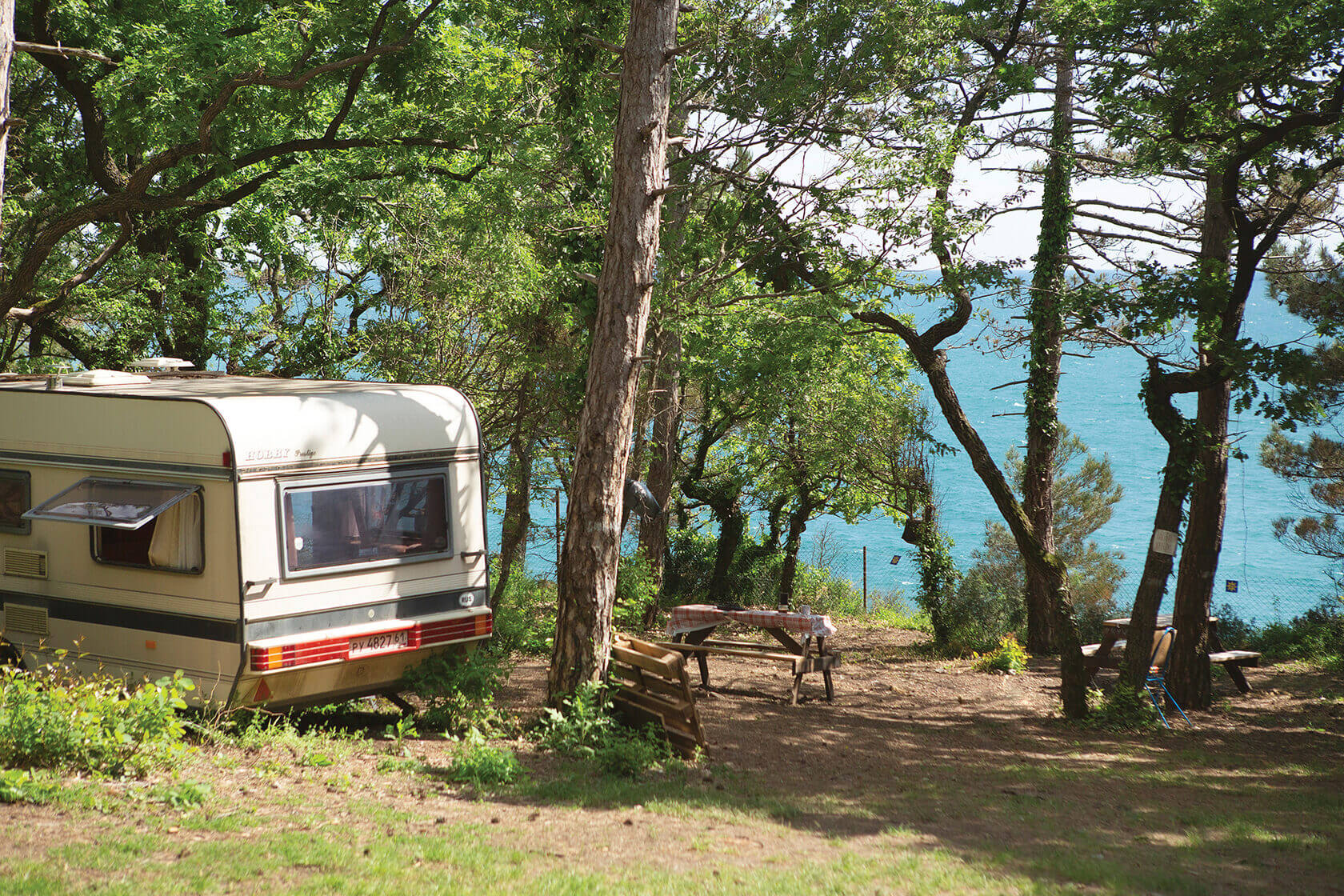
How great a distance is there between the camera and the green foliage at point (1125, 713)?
10.5 meters

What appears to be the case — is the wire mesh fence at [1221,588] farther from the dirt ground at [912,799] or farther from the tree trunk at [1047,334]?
the dirt ground at [912,799]

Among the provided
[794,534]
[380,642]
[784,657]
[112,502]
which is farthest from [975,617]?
[112,502]

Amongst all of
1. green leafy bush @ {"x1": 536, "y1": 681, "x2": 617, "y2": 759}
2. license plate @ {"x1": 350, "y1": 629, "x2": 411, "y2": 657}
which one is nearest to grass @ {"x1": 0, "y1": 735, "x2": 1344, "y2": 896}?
green leafy bush @ {"x1": 536, "y1": 681, "x2": 617, "y2": 759}

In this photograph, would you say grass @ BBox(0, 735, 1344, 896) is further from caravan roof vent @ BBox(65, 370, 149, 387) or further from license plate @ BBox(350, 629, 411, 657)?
caravan roof vent @ BBox(65, 370, 149, 387)

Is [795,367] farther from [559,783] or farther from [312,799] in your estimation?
[312,799]

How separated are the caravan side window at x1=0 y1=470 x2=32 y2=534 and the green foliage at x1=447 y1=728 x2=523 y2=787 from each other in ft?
13.7

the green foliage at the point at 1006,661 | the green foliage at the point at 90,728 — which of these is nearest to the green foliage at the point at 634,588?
the green foliage at the point at 1006,661

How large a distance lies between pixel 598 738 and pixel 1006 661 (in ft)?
26.2

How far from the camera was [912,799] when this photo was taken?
7059mm

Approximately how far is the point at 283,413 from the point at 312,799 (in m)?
2.80

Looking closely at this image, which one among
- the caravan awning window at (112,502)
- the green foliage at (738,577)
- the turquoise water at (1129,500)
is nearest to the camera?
the caravan awning window at (112,502)

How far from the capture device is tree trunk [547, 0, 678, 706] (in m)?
8.39

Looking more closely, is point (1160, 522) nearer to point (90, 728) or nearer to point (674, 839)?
point (674, 839)

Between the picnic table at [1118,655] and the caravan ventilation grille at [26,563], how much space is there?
10.1 m
